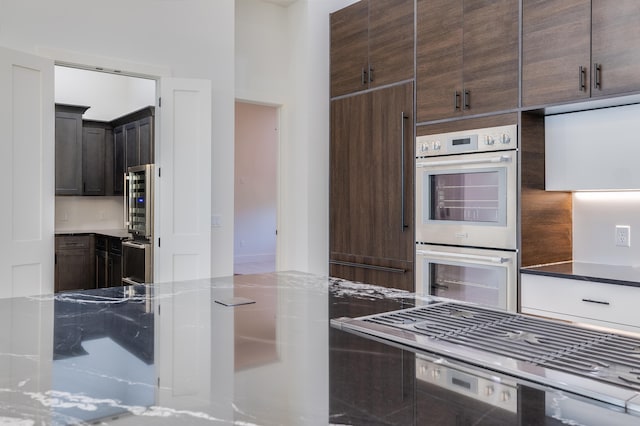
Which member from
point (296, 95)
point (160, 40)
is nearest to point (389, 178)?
point (296, 95)

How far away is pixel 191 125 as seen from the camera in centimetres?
415

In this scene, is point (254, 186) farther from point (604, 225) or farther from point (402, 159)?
point (604, 225)

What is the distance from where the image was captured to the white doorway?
30.4ft

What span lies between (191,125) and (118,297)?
2587mm

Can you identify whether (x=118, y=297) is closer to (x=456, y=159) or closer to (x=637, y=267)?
(x=456, y=159)

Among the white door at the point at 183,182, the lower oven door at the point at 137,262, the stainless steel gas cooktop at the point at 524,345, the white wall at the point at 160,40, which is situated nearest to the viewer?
the stainless steel gas cooktop at the point at 524,345

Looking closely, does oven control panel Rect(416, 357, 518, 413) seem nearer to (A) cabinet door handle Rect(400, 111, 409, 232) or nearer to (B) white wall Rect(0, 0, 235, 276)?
(A) cabinet door handle Rect(400, 111, 409, 232)

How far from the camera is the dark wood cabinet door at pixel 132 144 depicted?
6.12 meters

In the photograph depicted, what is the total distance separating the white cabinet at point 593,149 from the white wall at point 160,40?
266 centimetres

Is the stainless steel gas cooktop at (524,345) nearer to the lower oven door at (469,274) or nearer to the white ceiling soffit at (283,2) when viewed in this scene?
the lower oven door at (469,274)

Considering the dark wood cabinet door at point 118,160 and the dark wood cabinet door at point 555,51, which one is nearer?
the dark wood cabinet door at point 555,51

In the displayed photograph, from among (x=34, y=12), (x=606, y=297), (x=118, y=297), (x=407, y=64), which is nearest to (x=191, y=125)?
(x=34, y=12)

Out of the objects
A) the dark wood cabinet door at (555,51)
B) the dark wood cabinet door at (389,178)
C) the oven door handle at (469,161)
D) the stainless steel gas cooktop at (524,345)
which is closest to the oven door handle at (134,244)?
the dark wood cabinet door at (389,178)

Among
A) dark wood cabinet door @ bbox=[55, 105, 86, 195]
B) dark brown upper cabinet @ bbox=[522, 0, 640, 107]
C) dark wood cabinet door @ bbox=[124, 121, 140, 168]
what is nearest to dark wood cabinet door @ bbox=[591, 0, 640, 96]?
dark brown upper cabinet @ bbox=[522, 0, 640, 107]
